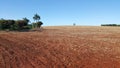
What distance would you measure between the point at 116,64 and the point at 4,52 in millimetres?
7201

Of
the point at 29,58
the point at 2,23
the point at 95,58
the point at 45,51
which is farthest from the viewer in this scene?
the point at 2,23

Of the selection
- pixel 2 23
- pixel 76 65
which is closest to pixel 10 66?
pixel 76 65

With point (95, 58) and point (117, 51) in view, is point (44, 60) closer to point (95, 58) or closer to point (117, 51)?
point (95, 58)

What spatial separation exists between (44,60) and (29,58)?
0.98 m

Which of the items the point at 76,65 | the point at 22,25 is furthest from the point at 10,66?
the point at 22,25

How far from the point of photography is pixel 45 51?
52.6 feet

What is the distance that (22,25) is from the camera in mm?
59750

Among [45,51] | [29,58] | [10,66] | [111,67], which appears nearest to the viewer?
[10,66]

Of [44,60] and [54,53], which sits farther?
[54,53]

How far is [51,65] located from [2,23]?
141ft

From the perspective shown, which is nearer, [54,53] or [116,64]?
[116,64]

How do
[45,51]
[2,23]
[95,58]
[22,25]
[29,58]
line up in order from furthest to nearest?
[22,25] → [2,23] → [45,51] → [95,58] → [29,58]

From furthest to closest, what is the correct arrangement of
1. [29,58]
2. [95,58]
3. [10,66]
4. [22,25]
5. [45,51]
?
[22,25]
[45,51]
[95,58]
[29,58]
[10,66]

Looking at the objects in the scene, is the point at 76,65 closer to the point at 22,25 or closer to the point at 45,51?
the point at 45,51
